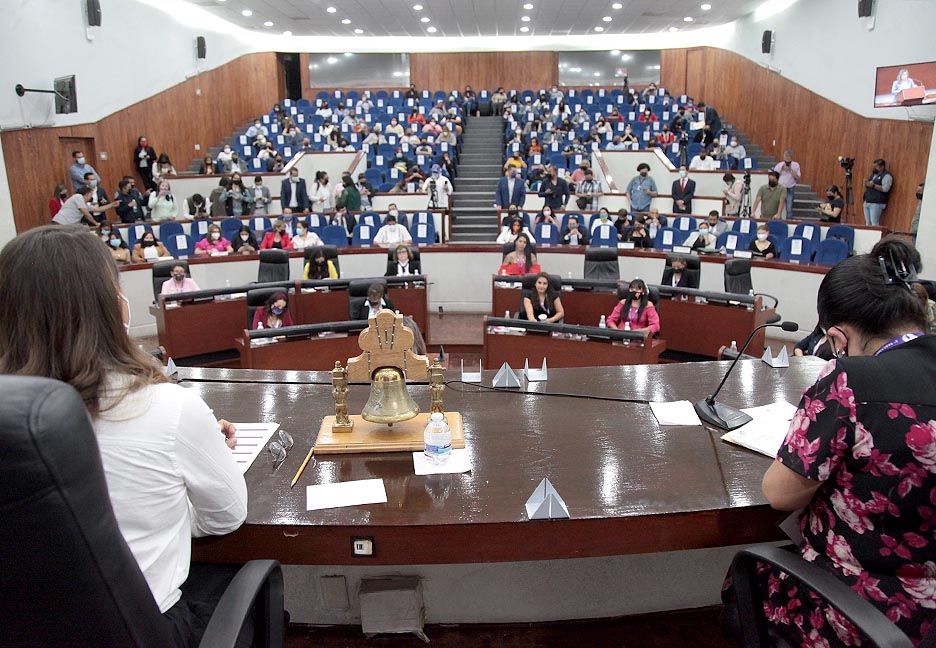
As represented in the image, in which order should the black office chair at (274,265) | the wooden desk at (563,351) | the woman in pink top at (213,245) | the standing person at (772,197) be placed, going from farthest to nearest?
the standing person at (772,197)
the woman in pink top at (213,245)
the black office chair at (274,265)
the wooden desk at (563,351)

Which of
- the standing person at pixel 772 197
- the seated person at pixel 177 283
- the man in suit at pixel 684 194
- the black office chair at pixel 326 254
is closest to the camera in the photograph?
the seated person at pixel 177 283

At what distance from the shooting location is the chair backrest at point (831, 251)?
7.80m

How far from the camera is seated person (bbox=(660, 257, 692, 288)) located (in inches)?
257

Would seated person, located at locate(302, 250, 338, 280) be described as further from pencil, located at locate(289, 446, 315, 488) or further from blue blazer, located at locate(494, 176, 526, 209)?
pencil, located at locate(289, 446, 315, 488)

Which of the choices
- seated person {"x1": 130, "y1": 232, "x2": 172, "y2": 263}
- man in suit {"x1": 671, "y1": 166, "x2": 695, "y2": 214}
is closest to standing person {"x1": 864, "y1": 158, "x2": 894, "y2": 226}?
man in suit {"x1": 671, "y1": 166, "x2": 695, "y2": 214}

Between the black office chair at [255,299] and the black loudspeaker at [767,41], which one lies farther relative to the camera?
the black loudspeaker at [767,41]

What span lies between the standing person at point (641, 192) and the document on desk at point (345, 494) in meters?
10.5

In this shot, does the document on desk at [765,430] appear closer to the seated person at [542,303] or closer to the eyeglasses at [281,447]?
the eyeglasses at [281,447]

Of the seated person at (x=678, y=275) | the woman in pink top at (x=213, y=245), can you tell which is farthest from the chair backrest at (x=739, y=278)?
the woman in pink top at (x=213, y=245)

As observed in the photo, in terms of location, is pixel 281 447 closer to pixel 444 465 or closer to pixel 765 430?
pixel 444 465

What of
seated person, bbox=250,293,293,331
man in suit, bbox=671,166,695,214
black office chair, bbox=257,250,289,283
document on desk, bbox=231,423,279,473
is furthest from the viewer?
man in suit, bbox=671,166,695,214

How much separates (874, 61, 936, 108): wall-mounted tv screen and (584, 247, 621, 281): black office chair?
586 centimetres

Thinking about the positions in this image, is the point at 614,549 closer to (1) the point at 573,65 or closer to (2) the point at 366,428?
(2) the point at 366,428

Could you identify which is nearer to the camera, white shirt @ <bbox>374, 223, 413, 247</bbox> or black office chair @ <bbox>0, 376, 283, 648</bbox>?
black office chair @ <bbox>0, 376, 283, 648</bbox>
